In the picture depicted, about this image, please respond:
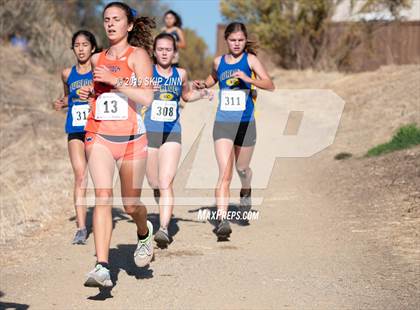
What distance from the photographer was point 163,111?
8.15 m

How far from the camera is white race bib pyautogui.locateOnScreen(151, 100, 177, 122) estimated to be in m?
8.13

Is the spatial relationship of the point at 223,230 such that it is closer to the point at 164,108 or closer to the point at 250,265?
the point at 250,265

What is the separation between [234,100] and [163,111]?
31.6 inches

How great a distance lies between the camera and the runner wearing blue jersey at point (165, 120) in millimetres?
8086

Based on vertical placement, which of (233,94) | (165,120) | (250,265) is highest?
(233,94)

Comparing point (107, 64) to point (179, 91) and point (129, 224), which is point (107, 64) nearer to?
point (179, 91)

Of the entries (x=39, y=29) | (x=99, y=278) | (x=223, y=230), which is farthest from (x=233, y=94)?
(x=39, y=29)

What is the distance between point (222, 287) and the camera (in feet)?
21.1

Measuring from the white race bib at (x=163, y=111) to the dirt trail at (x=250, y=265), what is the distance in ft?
4.19

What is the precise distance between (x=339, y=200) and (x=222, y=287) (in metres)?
4.23

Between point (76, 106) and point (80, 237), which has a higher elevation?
point (76, 106)

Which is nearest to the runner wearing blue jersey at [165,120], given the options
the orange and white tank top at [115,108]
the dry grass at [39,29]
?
the orange and white tank top at [115,108]

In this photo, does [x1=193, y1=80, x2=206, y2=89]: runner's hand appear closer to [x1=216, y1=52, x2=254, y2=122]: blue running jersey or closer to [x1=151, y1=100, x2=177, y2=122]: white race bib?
[x1=216, y1=52, x2=254, y2=122]: blue running jersey

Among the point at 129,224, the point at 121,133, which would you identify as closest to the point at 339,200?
the point at 129,224
